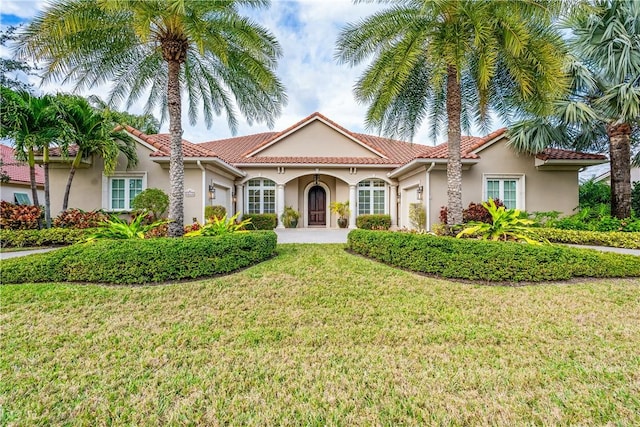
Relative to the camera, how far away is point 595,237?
988cm

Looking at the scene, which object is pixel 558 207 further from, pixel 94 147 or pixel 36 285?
pixel 94 147

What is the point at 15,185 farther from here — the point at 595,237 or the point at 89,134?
the point at 595,237

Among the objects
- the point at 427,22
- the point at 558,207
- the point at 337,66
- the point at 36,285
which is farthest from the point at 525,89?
the point at 36,285

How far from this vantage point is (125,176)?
44.1ft

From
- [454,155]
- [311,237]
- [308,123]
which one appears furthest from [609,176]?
[311,237]

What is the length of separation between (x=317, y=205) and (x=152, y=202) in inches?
391

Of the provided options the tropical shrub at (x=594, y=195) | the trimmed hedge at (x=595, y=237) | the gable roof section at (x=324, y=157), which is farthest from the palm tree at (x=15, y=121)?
the tropical shrub at (x=594, y=195)

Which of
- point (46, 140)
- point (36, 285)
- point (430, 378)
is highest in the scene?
point (46, 140)

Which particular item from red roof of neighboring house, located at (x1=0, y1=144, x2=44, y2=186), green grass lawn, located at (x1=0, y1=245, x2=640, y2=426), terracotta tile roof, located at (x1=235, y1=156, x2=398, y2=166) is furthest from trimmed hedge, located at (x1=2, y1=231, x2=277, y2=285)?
red roof of neighboring house, located at (x1=0, y1=144, x2=44, y2=186)

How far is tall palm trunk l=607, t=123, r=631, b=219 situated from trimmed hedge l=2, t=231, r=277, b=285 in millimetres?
15392

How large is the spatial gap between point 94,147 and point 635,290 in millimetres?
17280

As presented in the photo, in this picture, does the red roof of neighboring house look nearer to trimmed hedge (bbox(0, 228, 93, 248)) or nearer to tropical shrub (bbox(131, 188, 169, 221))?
trimmed hedge (bbox(0, 228, 93, 248))

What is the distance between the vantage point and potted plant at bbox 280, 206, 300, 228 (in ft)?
55.2

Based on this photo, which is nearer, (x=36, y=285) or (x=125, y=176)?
(x=36, y=285)
